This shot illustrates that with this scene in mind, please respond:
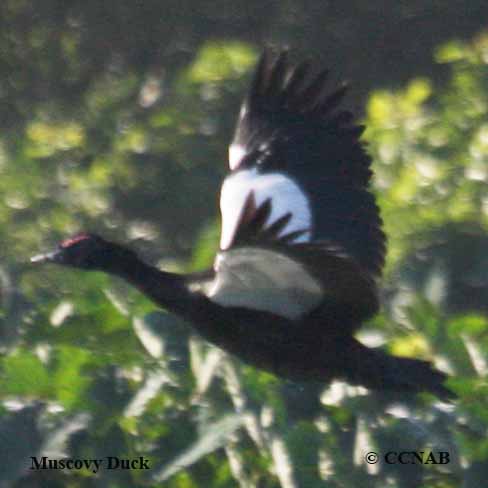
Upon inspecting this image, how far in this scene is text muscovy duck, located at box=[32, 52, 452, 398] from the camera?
2.82 metres

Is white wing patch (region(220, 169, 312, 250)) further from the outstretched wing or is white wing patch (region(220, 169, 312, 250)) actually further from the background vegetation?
the background vegetation

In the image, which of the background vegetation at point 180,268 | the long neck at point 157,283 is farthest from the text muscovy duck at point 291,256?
the background vegetation at point 180,268

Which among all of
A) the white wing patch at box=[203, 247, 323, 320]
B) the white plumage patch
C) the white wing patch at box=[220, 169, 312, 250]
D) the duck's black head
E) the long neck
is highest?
the white plumage patch

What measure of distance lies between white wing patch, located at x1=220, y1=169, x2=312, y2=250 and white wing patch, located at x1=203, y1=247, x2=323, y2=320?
0.33 metres

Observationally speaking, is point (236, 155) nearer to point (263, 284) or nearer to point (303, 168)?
point (303, 168)

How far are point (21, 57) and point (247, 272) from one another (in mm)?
3483

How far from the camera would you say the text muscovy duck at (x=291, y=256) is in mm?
2816

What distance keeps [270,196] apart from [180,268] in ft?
3.03

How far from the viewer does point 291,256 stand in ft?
9.08

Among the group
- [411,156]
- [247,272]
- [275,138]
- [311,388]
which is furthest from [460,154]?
[247,272]

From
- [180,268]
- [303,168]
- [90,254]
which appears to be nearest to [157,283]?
[90,254]

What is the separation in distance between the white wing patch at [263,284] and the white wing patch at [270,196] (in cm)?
33

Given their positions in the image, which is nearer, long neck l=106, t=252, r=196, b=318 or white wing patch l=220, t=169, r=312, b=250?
long neck l=106, t=252, r=196, b=318

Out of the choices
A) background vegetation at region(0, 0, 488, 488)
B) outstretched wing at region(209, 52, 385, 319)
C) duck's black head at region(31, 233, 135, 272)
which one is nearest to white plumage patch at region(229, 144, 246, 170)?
outstretched wing at region(209, 52, 385, 319)
